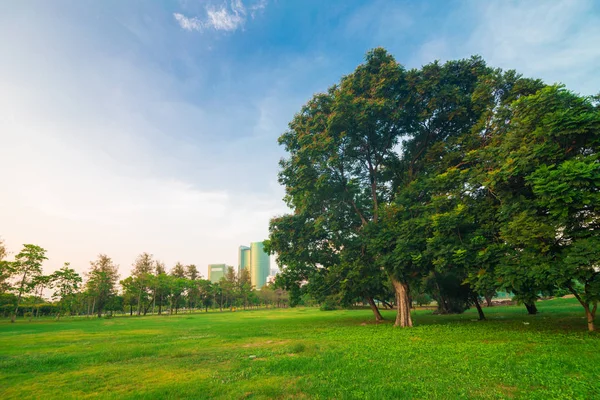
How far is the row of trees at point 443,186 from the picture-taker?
37.3 ft

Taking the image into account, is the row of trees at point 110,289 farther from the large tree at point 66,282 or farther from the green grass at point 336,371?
the green grass at point 336,371

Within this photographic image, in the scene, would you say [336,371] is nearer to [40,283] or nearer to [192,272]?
[40,283]

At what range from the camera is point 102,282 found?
2338 inches

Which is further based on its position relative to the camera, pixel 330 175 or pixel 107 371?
pixel 330 175

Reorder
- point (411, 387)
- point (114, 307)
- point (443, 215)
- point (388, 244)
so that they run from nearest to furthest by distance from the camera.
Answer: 1. point (411, 387)
2. point (443, 215)
3. point (388, 244)
4. point (114, 307)

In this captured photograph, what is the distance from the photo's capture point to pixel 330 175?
74.1 ft

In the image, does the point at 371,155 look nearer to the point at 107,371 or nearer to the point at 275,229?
the point at 275,229

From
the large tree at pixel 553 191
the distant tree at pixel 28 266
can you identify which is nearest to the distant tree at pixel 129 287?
the distant tree at pixel 28 266

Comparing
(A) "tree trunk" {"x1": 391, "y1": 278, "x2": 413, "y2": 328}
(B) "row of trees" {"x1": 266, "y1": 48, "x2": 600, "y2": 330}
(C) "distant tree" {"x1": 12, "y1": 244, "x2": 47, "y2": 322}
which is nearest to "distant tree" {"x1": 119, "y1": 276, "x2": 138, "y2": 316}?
(C) "distant tree" {"x1": 12, "y1": 244, "x2": 47, "y2": 322}

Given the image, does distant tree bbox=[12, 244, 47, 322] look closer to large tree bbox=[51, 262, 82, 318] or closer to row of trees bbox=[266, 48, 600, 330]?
large tree bbox=[51, 262, 82, 318]

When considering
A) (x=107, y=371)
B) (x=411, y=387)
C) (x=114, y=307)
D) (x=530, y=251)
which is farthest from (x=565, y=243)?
(x=114, y=307)

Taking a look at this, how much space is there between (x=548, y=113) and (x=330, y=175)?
13.5 meters

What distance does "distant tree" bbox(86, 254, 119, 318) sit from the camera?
191 feet

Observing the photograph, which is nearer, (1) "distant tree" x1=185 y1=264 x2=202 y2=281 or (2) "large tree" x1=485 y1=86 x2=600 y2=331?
(2) "large tree" x1=485 y1=86 x2=600 y2=331
